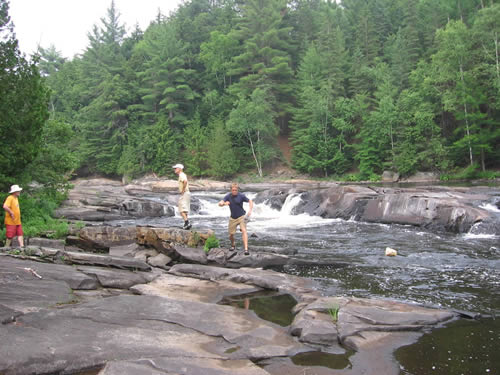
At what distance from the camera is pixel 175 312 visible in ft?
19.0

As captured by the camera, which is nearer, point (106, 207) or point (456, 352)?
point (456, 352)

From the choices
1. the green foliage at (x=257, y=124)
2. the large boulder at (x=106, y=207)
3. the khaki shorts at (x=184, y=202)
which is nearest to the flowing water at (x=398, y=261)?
the khaki shorts at (x=184, y=202)

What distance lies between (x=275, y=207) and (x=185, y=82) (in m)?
35.5

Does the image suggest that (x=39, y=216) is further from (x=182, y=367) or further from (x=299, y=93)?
(x=299, y=93)

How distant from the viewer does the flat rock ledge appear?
13.7 feet

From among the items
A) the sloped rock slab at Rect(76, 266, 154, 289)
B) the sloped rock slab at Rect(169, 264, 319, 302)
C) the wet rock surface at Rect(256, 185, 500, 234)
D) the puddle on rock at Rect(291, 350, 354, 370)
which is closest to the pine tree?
the wet rock surface at Rect(256, 185, 500, 234)

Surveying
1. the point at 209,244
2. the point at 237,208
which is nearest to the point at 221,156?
the point at 209,244

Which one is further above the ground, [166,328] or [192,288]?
[166,328]

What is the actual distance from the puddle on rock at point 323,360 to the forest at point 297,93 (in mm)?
32302

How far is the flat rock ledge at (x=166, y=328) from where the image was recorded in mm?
4164

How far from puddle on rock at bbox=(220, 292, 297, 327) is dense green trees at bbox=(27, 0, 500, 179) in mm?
30482

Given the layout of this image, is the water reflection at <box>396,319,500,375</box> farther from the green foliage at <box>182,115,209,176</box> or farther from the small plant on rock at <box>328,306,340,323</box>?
the green foliage at <box>182,115,209,176</box>

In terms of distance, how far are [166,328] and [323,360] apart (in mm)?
2047

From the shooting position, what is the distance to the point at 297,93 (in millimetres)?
48969
